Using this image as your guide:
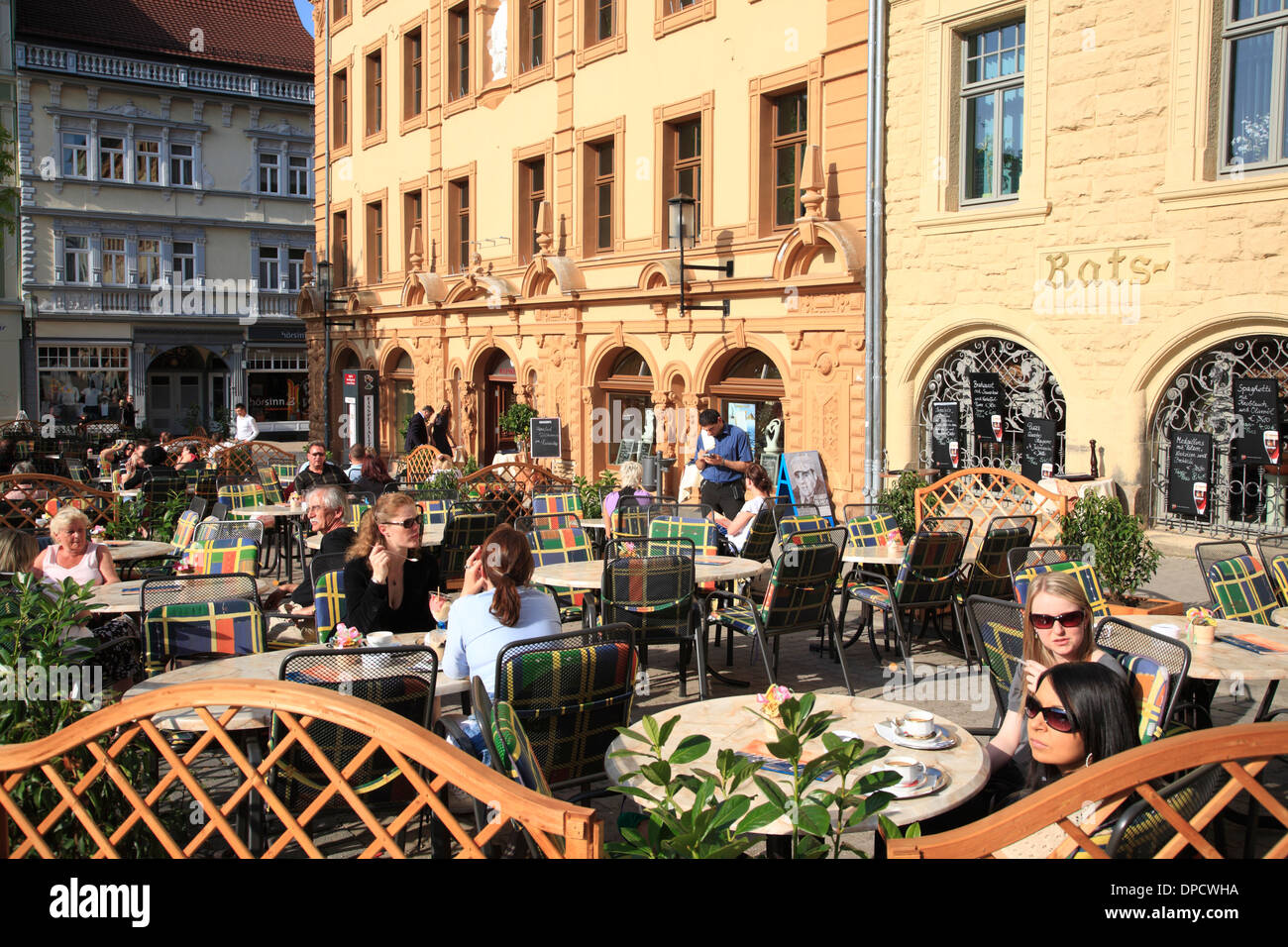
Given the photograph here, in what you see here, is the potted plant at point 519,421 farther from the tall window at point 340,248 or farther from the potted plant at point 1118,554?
the potted plant at point 1118,554

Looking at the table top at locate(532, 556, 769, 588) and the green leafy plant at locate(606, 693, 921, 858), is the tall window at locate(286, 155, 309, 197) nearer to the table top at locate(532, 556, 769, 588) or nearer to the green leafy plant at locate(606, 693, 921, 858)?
the table top at locate(532, 556, 769, 588)

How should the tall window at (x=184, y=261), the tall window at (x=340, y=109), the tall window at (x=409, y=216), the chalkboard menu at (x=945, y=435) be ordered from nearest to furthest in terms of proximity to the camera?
the chalkboard menu at (x=945, y=435)
the tall window at (x=409, y=216)
the tall window at (x=340, y=109)
the tall window at (x=184, y=261)

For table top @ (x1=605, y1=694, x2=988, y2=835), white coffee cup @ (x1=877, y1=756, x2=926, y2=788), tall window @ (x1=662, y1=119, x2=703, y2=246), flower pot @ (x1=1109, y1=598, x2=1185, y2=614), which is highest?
tall window @ (x1=662, y1=119, x2=703, y2=246)

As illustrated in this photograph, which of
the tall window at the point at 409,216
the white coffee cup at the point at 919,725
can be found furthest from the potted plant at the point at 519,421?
the white coffee cup at the point at 919,725

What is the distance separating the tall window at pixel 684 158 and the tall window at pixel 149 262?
2781 cm

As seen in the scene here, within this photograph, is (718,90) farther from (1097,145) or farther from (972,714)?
(972,714)

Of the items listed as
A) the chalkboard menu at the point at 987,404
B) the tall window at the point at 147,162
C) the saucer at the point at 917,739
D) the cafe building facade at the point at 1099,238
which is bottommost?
the saucer at the point at 917,739

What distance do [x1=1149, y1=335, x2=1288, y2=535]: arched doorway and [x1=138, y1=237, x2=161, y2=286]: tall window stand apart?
3602cm

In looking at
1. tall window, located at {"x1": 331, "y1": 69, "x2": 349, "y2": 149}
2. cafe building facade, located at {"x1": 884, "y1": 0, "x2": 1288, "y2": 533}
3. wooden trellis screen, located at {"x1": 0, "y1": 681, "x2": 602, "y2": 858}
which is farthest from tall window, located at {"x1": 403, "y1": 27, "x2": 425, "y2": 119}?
wooden trellis screen, located at {"x1": 0, "y1": 681, "x2": 602, "y2": 858}

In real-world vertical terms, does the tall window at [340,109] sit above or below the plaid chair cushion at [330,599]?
above

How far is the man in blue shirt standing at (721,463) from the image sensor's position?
1150cm

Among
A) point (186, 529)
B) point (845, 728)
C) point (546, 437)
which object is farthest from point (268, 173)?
point (845, 728)

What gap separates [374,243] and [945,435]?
733 inches

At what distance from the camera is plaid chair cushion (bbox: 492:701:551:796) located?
127 inches
